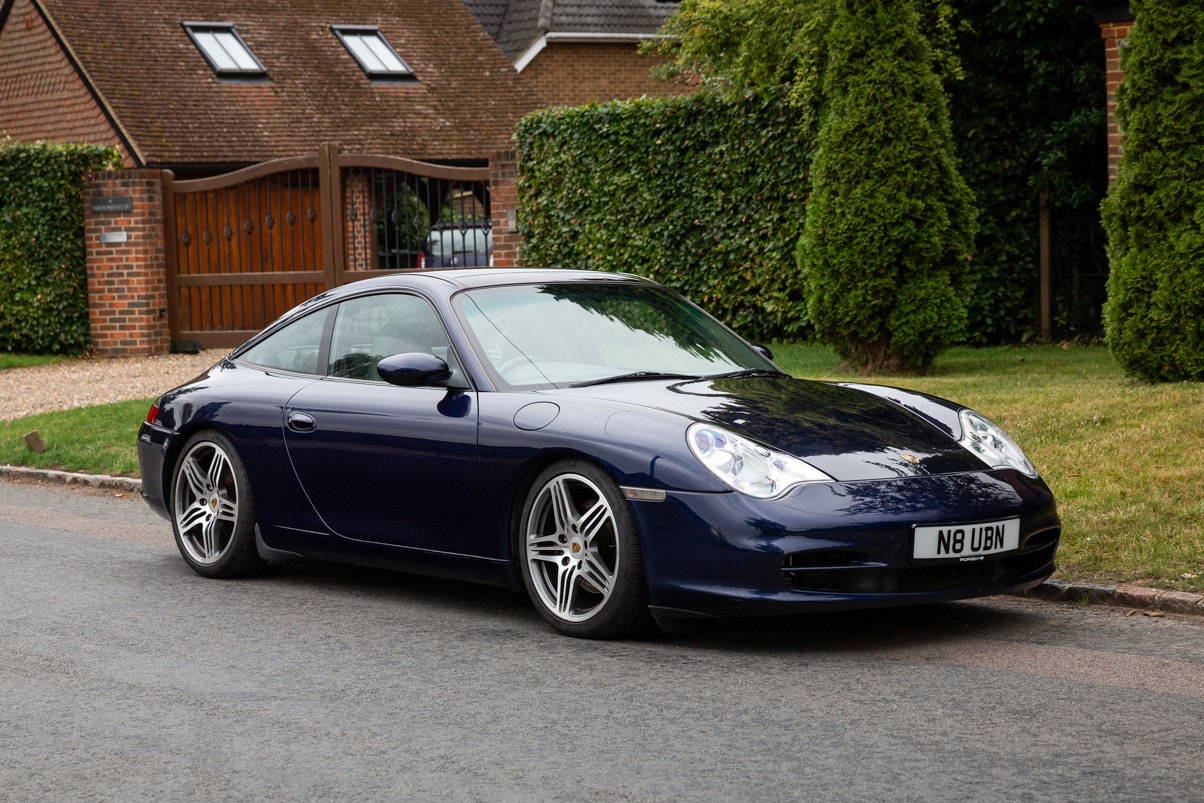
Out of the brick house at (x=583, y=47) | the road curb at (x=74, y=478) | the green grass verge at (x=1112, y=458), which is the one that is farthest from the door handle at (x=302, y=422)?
the brick house at (x=583, y=47)

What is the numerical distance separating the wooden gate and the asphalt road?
12.0 meters

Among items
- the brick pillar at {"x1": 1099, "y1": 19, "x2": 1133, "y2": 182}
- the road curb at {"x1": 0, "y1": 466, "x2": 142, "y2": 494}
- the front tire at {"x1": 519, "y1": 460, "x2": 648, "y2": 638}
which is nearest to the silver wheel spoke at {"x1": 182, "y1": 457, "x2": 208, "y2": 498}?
the front tire at {"x1": 519, "y1": 460, "x2": 648, "y2": 638}

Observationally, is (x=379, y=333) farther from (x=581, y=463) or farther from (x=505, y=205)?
(x=505, y=205)

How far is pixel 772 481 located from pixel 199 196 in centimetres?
1545

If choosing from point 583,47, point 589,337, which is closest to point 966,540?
point 589,337

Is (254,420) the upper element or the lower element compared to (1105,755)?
upper

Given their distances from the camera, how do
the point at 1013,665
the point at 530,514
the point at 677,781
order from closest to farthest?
the point at 677,781 < the point at 1013,665 < the point at 530,514

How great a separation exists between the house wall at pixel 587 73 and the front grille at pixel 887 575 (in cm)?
2947

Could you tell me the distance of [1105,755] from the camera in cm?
440

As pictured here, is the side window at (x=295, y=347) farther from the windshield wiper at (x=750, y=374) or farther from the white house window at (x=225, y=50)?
the white house window at (x=225, y=50)

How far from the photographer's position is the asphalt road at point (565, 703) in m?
4.28

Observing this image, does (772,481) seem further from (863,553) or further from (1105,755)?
(1105,755)

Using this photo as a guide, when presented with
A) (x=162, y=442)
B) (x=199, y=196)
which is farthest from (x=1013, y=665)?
(x=199, y=196)

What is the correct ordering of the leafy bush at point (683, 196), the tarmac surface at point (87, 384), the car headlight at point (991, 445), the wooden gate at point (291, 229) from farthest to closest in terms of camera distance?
1. the wooden gate at point (291, 229)
2. the leafy bush at point (683, 196)
3. the tarmac surface at point (87, 384)
4. the car headlight at point (991, 445)
